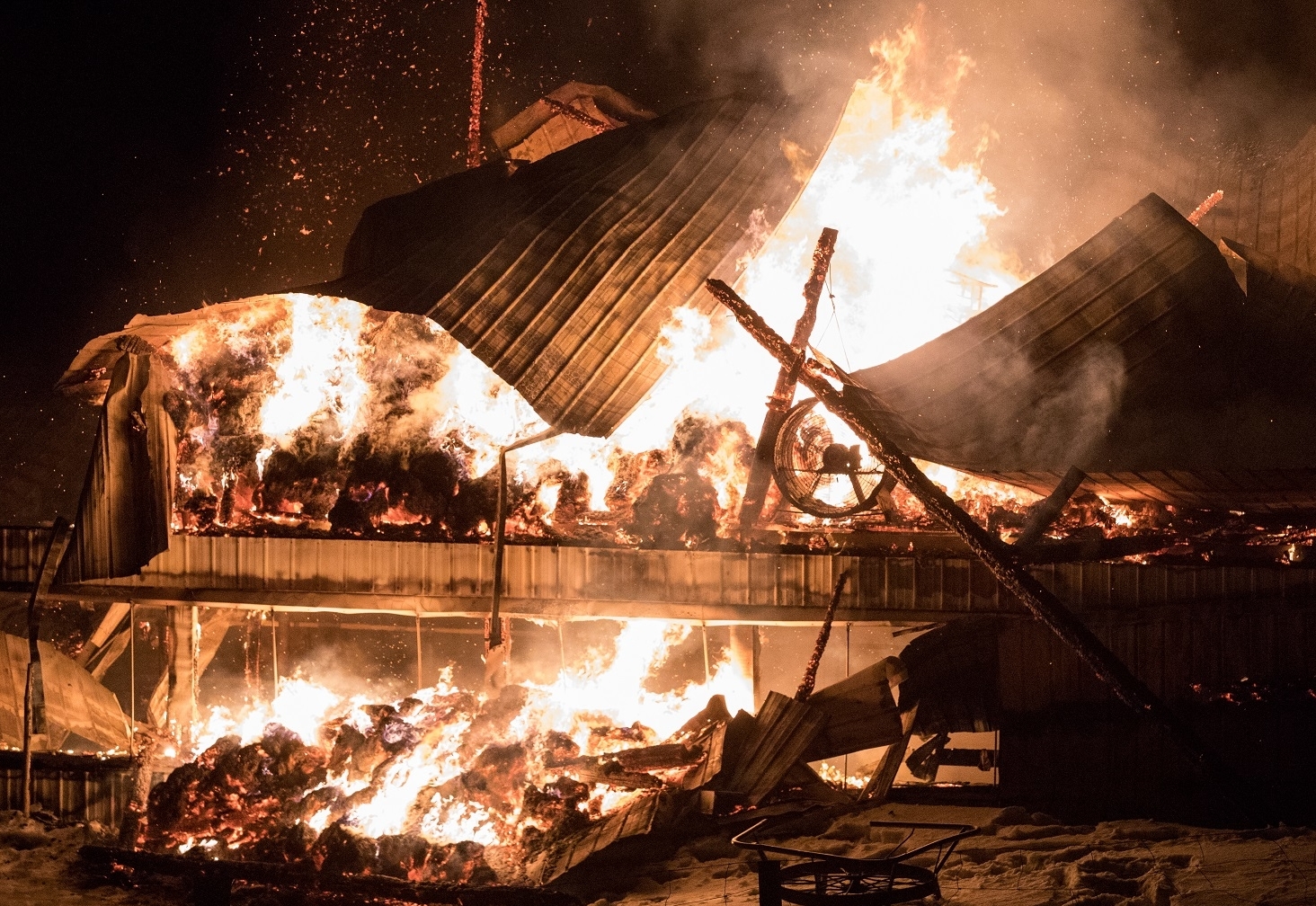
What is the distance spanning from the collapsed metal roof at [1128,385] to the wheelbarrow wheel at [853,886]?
6301mm

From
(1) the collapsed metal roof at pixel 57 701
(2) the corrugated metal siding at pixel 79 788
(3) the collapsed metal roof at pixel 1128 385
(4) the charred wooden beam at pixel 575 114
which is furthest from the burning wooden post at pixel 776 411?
(4) the charred wooden beam at pixel 575 114

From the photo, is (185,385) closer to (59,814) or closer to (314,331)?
(314,331)

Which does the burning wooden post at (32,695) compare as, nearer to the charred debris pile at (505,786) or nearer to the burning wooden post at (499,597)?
the charred debris pile at (505,786)

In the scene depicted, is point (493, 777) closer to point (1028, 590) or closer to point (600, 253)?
point (1028, 590)

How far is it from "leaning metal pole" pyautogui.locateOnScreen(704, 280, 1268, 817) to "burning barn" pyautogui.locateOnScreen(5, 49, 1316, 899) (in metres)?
0.04

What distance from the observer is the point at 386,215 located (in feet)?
69.8

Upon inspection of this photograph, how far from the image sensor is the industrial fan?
1364 centimetres

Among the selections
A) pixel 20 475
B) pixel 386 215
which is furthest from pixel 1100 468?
pixel 20 475

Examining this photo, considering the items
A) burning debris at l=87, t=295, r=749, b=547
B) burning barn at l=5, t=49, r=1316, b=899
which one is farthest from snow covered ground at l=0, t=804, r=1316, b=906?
burning debris at l=87, t=295, r=749, b=547

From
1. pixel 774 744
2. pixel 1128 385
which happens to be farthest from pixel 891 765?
pixel 1128 385

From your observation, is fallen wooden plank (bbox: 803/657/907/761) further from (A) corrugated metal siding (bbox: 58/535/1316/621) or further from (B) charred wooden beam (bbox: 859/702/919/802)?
(A) corrugated metal siding (bbox: 58/535/1316/621)

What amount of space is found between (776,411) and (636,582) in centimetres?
298

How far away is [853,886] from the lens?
6.79 meters

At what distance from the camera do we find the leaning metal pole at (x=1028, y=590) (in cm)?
1047
